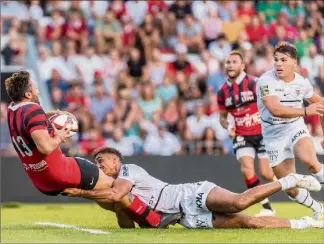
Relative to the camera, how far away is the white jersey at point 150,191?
A: 1196 centimetres

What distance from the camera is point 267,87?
1322 cm

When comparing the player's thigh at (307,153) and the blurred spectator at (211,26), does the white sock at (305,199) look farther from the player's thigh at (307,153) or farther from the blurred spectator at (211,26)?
the blurred spectator at (211,26)

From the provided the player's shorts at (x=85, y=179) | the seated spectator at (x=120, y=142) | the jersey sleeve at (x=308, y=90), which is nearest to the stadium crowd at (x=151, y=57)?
the seated spectator at (x=120, y=142)

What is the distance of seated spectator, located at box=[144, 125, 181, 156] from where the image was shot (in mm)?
20391

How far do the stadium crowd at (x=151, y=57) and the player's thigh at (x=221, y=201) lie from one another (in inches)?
327

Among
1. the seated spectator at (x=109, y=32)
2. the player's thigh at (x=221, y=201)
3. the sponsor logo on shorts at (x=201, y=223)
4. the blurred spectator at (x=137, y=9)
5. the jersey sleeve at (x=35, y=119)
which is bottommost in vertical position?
the sponsor logo on shorts at (x=201, y=223)

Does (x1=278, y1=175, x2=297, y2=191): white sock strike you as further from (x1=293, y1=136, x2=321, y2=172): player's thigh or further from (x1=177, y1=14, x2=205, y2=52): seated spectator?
(x1=177, y1=14, x2=205, y2=52): seated spectator

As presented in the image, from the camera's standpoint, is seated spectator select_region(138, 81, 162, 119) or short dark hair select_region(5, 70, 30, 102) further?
seated spectator select_region(138, 81, 162, 119)

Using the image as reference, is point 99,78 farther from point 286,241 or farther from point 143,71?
point 286,241

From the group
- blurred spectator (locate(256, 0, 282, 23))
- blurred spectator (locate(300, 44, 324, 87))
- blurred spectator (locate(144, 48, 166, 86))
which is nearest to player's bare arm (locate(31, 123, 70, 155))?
blurred spectator (locate(144, 48, 166, 86))

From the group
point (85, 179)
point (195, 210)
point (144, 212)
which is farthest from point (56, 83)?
point (195, 210)

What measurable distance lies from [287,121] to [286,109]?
0.68 m

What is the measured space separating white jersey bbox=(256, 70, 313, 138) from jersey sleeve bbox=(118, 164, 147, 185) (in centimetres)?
229

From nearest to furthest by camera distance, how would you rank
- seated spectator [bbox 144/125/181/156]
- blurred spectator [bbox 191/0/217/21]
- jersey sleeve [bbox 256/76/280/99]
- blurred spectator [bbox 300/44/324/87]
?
1. jersey sleeve [bbox 256/76/280/99]
2. seated spectator [bbox 144/125/181/156]
3. blurred spectator [bbox 300/44/324/87]
4. blurred spectator [bbox 191/0/217/21]
